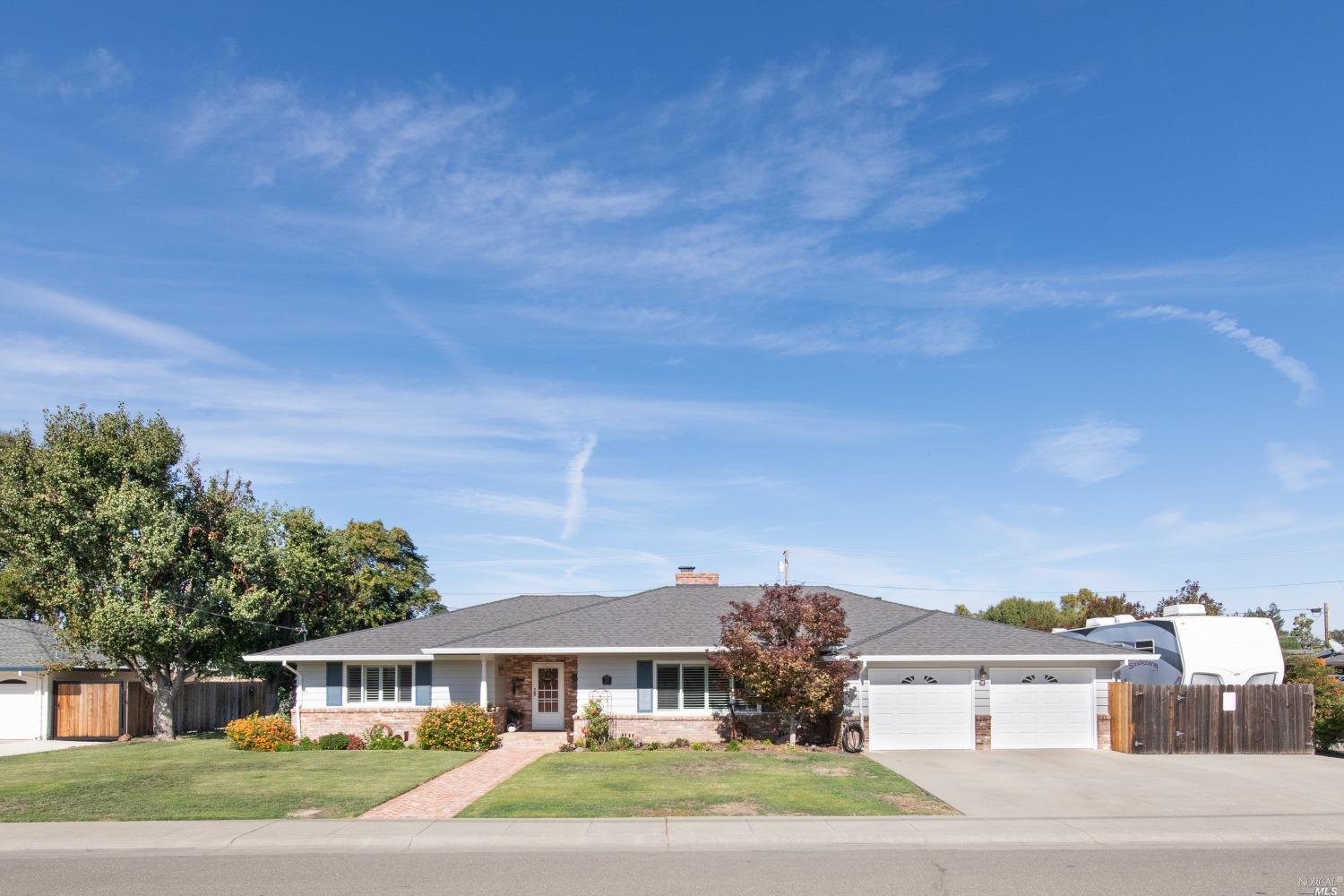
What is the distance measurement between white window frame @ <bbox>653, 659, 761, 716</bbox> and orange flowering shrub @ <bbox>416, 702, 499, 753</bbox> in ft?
14.5

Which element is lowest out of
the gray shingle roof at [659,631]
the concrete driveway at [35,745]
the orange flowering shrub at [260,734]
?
the concrete driveway at [35,745]

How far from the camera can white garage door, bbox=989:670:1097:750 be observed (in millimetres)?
24547

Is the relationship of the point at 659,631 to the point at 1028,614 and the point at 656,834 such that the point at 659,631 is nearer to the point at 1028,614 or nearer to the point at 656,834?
the point at 656,834

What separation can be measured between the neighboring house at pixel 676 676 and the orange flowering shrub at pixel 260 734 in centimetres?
152

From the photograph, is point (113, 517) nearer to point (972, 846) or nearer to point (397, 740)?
point (397, 740)

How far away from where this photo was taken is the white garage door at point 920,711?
24344 mm

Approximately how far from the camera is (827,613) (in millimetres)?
24109

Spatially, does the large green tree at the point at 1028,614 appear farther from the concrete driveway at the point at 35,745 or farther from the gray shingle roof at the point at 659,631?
the concrete driveway at the point at 35,745

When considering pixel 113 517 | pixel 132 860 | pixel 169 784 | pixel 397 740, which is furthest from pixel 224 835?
pixel 113 517

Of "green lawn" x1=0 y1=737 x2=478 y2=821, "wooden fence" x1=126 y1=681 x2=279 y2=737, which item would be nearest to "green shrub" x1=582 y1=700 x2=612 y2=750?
"green lawn" x1=0 y1=737 x2=478 y2=821

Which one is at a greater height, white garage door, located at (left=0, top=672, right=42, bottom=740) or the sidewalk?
the sidewalk

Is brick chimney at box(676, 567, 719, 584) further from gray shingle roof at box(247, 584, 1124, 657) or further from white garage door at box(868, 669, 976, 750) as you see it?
white garage door at box(868, 669, 976, 750)

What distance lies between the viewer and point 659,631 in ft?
88.8

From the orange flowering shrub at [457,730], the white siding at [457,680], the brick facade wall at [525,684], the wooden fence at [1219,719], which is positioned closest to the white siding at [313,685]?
the white siding at [457,680]
